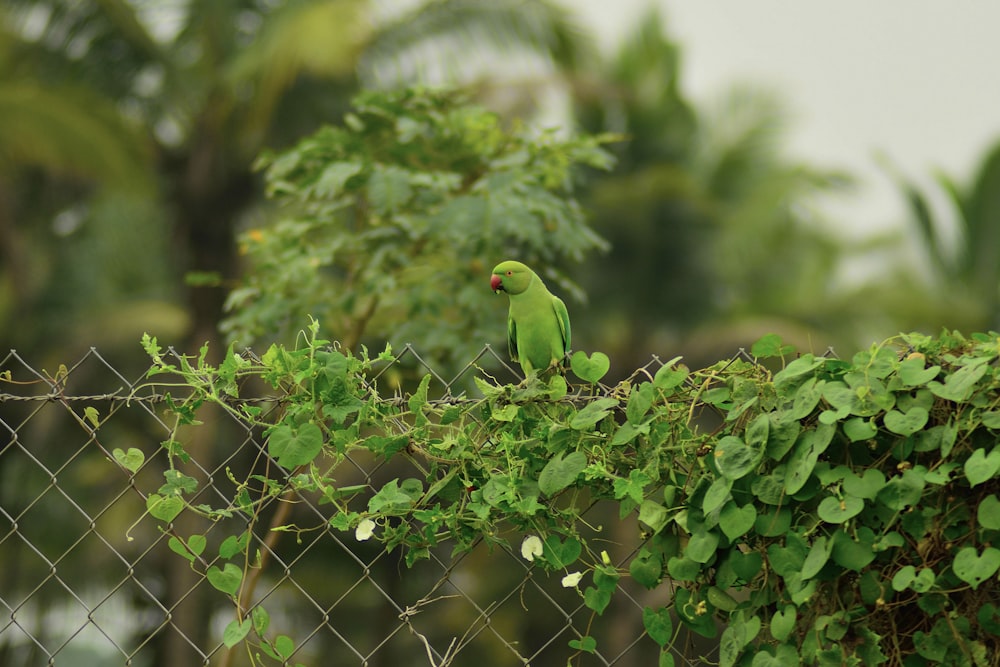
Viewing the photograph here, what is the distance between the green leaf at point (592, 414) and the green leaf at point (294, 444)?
488 mm

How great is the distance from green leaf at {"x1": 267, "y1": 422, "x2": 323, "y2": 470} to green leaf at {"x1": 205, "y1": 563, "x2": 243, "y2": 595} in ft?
0.82

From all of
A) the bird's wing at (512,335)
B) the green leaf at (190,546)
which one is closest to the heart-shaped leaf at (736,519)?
the green leaf at (190,546)

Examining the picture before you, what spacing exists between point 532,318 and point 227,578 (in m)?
1.27

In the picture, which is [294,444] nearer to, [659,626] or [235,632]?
[235,632]

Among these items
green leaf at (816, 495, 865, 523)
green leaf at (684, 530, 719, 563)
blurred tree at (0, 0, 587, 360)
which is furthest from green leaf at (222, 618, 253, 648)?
blurred tree at (0, 0, 587, 360)

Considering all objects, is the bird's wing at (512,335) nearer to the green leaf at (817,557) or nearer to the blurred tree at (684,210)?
the green leaf at (817,557)

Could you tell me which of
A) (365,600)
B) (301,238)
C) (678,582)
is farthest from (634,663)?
(678,582)

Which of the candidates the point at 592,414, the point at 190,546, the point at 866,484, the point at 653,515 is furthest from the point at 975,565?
the point at 190,546

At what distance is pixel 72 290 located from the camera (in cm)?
1593

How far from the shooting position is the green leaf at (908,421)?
1765 mm

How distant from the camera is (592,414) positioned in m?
1.99

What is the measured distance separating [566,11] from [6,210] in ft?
26.5

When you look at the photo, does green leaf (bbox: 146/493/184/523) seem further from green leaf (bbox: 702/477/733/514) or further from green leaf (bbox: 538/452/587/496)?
green leaf (bbox: 702/477/733/514)

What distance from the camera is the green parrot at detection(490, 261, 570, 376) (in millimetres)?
3090
